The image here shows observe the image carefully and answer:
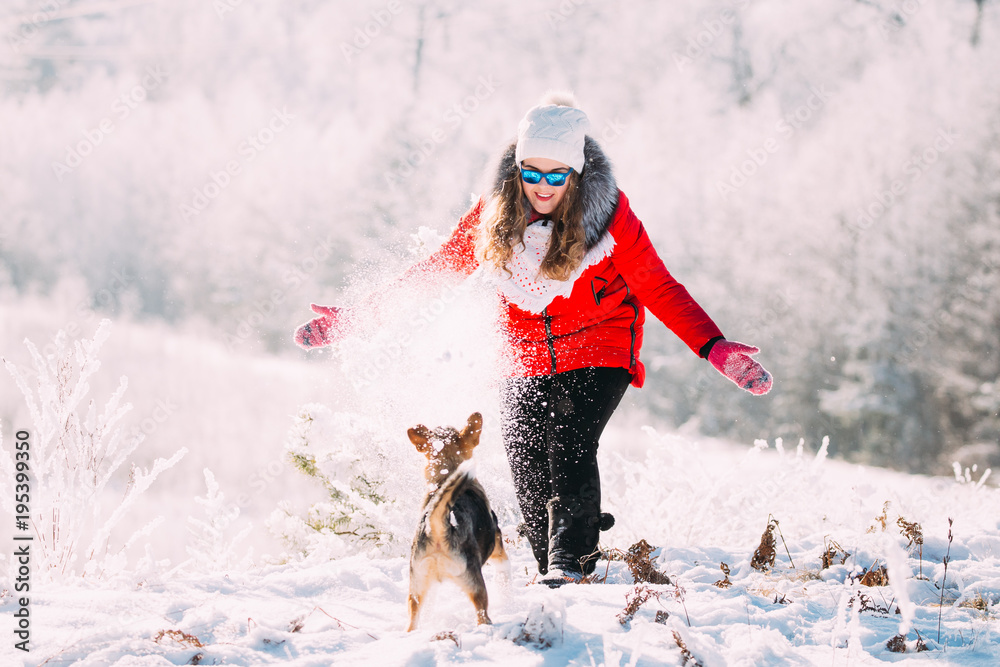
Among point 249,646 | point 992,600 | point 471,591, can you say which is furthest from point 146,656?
point 992,600

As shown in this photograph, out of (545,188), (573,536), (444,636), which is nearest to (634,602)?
(573,536)

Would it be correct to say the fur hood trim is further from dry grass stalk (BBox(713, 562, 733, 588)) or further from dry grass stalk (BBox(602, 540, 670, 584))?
dry grass stalk (BBox(713, 562, 733, 588))

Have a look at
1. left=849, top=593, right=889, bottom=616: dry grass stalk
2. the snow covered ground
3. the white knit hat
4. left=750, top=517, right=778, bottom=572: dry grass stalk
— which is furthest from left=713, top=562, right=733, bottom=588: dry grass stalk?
the white knit hat

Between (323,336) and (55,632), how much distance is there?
1.35 meters

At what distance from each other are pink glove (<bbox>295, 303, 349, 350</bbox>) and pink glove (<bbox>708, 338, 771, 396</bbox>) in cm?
160

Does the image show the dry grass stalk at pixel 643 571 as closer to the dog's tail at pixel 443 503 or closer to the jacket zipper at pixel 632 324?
the jacket zipper at pixel 632 324

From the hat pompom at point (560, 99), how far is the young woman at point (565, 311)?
2 cm

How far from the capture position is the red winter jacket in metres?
2.72

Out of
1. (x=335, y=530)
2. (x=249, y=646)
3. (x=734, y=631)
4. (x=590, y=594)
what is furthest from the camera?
(x=335, y=530)

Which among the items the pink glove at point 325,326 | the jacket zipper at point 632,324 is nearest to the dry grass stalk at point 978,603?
the jacket zipper at point 632,324

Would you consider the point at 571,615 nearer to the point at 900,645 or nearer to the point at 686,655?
the point at 686,655

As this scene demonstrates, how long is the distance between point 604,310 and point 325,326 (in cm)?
121

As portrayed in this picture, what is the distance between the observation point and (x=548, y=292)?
267cm

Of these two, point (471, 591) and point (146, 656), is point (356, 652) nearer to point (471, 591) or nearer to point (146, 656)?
point (471, 591)
